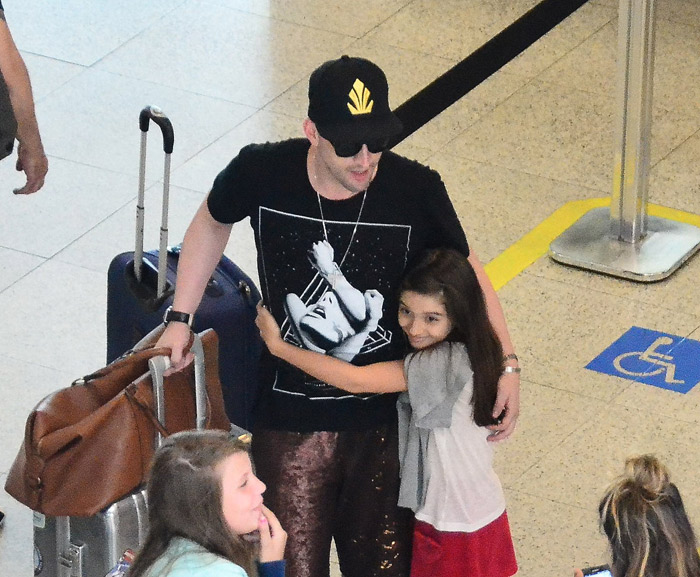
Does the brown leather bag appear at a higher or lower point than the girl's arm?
lower

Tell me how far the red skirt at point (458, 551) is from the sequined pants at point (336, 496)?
0.16 ft

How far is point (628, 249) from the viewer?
21.3 ft

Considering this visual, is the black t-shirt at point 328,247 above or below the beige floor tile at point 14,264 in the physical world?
above

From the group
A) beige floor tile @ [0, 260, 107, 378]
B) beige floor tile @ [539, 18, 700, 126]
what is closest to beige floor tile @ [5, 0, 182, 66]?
beige floor tile @ [0, 260, 107, 378]

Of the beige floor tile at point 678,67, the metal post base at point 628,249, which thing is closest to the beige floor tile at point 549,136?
the beige floor tile at point 678,67

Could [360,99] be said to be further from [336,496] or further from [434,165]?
[434,165]

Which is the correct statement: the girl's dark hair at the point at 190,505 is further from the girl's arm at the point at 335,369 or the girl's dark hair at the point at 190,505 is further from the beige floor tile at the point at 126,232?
the beige floor tile at the point at 126,232

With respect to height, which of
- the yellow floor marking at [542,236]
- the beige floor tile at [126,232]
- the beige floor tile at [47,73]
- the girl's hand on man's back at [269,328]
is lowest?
the beige floor tile at [47,73]

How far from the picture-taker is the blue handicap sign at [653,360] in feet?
18.7

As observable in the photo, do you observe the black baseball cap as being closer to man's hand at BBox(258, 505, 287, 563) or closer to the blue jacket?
man's hand at BBox(258, 505, 287, 563)

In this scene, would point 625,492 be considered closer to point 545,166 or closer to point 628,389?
point 628,389

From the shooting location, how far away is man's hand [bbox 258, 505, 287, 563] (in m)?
3.39

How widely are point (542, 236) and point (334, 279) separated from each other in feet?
9.78

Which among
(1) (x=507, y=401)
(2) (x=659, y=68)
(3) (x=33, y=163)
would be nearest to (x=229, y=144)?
(2) (x=659, y=68)
